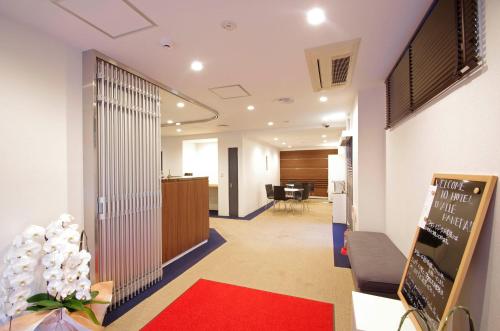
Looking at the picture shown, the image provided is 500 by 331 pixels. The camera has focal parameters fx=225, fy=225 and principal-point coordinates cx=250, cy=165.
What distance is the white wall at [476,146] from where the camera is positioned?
1041mm

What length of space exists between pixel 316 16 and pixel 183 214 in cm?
335

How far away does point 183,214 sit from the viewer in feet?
12.7

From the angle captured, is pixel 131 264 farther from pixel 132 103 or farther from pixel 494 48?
pixel 494 48

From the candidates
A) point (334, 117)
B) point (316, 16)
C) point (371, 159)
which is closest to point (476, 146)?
point (316, 16)

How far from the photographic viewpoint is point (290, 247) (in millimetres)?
4184

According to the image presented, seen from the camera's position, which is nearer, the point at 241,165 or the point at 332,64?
the point at 332,64

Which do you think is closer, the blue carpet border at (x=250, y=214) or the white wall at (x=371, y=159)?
the white wall at (x=371, y=159)

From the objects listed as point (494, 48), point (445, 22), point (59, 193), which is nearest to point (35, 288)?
point (59, 193)

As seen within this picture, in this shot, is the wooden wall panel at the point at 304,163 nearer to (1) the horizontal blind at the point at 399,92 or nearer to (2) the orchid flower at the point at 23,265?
(1) the horizontal blind at the point at 399,92

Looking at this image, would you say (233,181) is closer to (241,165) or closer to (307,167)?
(241,165)

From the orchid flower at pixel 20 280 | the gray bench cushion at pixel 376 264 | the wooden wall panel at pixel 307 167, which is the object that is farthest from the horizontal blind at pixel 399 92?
the wooden wall panel at pixel 307 167

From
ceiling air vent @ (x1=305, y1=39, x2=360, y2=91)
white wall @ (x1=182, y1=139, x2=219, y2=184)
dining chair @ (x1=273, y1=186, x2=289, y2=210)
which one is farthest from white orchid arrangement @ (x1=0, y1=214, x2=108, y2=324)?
white wall @ (x1=182, y1=139, x2=219, y2=184)

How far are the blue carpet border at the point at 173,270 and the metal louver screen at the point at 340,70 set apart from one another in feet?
11.0

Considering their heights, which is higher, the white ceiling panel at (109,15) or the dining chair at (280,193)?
the white ceiling panel at (109,15)
